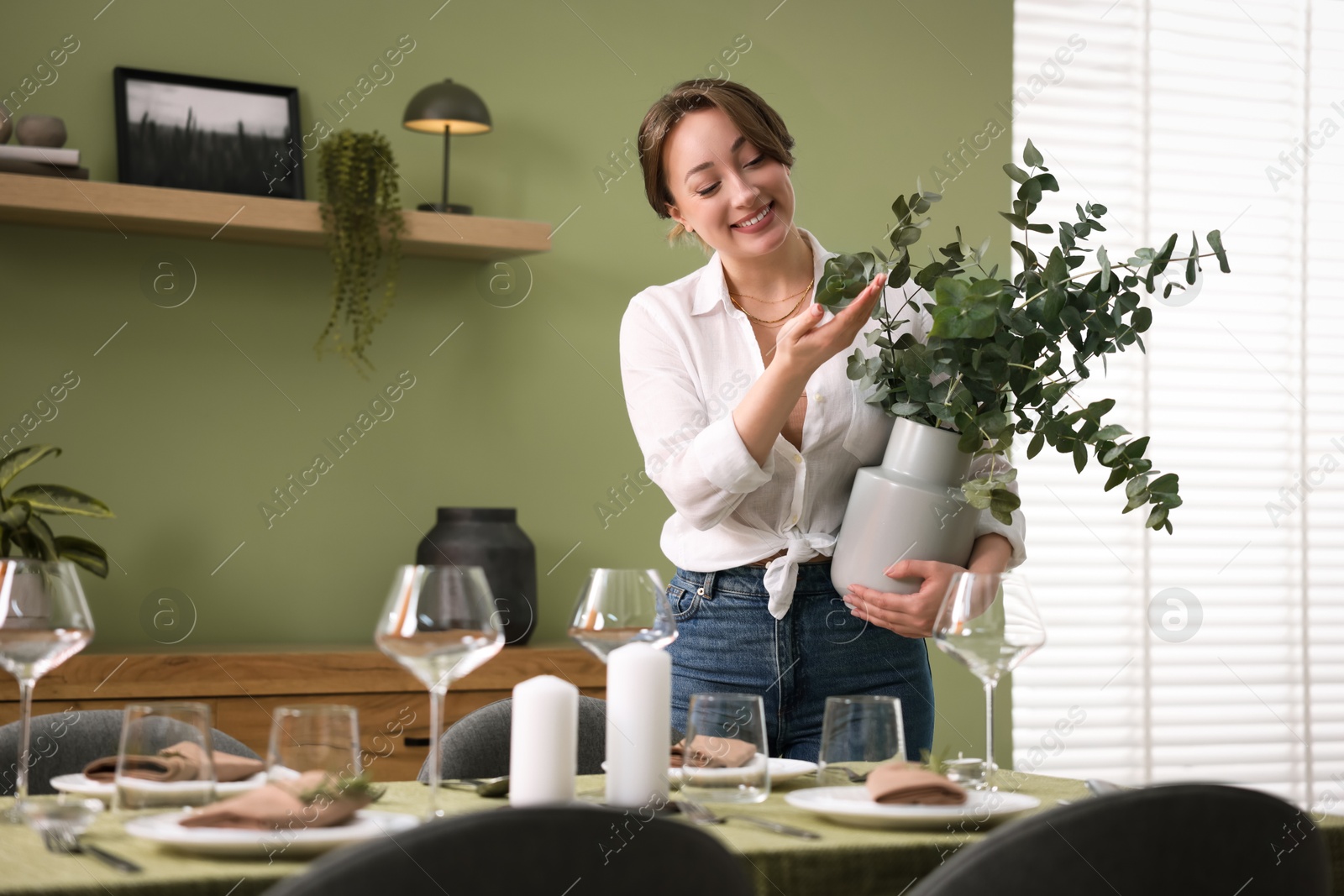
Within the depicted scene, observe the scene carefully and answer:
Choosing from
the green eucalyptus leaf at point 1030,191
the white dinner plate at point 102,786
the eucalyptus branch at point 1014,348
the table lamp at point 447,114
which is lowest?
the white dinner plate at point 102,786

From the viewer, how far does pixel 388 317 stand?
A: 3.11 metres

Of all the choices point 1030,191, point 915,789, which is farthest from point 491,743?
point 1030,191

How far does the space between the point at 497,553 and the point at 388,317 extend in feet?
2.17

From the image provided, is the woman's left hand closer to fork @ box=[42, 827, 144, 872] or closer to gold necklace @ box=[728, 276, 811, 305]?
gold necklace @ box=[728, 276, 811, 305]

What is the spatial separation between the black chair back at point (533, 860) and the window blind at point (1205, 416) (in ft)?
10.1

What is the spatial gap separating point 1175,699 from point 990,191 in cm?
157

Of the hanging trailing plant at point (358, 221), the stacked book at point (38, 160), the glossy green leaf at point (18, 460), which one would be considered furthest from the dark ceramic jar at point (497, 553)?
the stacked book at point (38, 160)

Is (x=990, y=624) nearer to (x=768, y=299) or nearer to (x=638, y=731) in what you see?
(x=638, y=731)

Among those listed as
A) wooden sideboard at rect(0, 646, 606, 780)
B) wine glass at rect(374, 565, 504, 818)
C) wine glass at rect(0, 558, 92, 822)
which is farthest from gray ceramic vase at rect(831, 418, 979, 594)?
wooden sideboard at rect(0, 646, 606, 780)

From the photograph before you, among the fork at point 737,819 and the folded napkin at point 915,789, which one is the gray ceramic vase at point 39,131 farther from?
the folded napkin at point 915,789

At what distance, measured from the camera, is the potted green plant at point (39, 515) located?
2492 mm

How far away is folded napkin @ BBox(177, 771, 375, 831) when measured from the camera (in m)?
0.97

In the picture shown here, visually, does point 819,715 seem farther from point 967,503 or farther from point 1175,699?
point 1175,699

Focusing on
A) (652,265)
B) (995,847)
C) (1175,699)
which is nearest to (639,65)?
(652,265)
